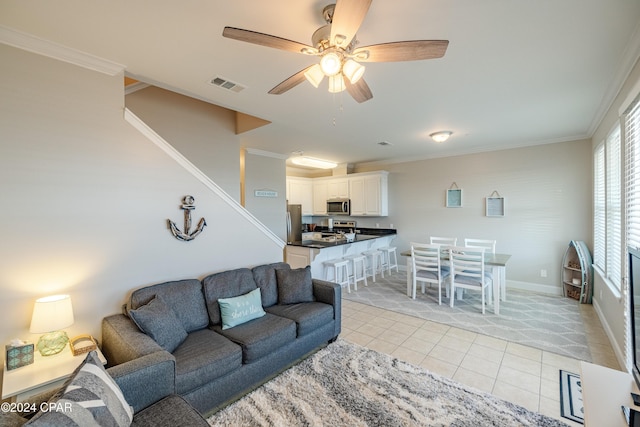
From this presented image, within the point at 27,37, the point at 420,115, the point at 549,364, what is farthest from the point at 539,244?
the point at 27,37

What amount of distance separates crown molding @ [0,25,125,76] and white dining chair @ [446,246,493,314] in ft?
15.0

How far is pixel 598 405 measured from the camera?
1330mm

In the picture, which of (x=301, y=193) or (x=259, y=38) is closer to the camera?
(x=259, y=38)

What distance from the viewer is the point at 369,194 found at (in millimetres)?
6656

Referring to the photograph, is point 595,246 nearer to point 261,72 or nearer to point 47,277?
point 261,72

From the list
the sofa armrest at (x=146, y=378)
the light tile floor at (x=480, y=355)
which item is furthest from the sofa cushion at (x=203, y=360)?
the light tile floor at (x=480, y=355)

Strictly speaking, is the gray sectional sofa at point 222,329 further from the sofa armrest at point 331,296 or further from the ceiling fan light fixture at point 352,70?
the ceiling fan light fixture at point 352,70

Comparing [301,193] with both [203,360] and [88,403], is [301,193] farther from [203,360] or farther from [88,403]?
[88,403]

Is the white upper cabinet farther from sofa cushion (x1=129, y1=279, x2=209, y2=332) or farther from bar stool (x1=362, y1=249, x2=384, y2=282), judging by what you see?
sofa cushion (x1=129, y1=279, x2=209, y2=332)

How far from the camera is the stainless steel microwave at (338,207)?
23.3 feet

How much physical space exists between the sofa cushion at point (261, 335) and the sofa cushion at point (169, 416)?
2.18 ft

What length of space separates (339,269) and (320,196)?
122 inches

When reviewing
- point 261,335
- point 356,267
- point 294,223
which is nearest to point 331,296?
point 261,335

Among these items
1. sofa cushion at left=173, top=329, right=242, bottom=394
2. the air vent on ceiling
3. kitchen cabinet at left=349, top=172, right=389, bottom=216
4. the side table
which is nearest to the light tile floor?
sofa cushion at left=173, top=329, right=242, bottom=394
